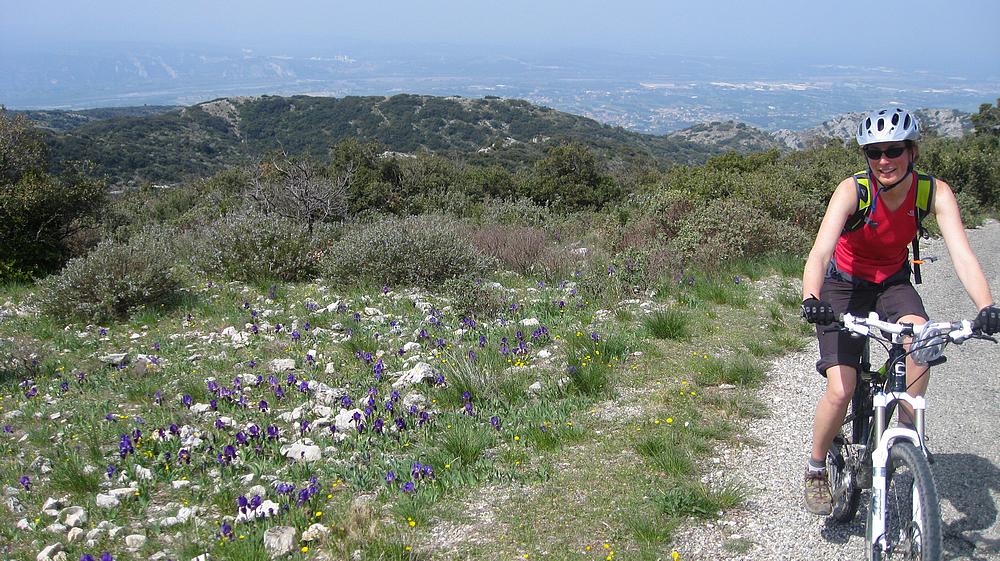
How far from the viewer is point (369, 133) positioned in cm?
8056

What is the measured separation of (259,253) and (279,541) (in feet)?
20.5

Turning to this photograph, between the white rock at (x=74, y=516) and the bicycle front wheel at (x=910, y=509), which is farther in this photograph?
the white rock at (x=74, y=516)

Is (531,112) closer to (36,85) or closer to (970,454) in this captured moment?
(970,454)

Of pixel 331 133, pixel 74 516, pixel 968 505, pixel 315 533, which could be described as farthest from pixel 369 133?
pixel 968 505

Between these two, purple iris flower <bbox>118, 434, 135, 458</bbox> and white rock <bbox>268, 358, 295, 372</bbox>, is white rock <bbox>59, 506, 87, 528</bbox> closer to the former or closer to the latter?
purple iris flower <bbox>118, 434, 135, 458</bbox>

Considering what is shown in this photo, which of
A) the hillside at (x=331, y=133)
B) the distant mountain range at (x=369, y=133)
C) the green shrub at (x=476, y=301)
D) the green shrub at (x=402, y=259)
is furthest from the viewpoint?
the hillside at (x=331, y=133)

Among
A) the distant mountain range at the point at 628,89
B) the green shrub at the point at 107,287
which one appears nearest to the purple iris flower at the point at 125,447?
the green shrub at the point at 107,287

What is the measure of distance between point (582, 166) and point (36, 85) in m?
207

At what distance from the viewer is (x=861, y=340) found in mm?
2725

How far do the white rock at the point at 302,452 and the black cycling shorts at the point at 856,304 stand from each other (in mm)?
2906

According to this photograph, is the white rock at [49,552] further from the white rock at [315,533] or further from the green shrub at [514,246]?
the green shrub at [514,246]

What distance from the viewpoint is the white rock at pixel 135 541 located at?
121 inches

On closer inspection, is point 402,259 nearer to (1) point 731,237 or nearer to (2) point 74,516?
(1) point 731,237

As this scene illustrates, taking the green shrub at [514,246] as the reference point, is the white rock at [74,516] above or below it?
below
